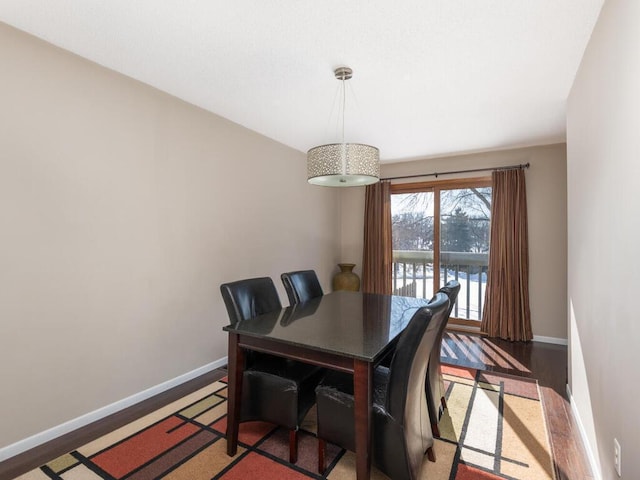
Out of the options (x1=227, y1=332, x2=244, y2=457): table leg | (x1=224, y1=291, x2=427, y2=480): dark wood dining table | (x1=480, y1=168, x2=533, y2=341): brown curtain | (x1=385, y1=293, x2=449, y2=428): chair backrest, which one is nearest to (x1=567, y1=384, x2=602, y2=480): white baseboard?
(x1=385, y1=293, x2=449, y2=428): chair backrest

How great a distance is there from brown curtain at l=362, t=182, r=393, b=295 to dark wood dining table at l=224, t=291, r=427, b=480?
2458mm

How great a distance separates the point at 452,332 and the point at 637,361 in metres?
3.42

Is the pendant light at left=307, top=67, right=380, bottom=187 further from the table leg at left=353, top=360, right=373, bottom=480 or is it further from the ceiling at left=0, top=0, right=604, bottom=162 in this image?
the table leg at left=353, top=360, right=373, bottom=480

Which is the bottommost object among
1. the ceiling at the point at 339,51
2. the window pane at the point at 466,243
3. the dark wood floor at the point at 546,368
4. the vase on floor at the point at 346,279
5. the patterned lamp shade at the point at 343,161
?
the dark wood floor at the point at 546,368

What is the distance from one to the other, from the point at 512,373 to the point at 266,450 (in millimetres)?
2414

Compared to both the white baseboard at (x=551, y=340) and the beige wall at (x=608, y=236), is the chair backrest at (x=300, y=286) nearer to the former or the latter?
the beige wall at (x=608, y=236)

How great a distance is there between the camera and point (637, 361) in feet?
3.96

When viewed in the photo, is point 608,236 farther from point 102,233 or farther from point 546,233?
point 102,233

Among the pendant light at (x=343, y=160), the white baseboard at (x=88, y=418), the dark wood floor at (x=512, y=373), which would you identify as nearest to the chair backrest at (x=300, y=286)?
the pendant light at (x=343, y=160)

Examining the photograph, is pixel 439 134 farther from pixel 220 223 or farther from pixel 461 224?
pixel 220 223

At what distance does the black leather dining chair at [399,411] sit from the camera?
1460mm

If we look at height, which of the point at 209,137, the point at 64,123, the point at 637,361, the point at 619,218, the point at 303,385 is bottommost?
the point at 303,385

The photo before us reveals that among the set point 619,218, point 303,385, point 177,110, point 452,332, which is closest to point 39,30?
point 177,110

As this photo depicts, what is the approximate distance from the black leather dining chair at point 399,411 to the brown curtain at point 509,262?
2947 mm
